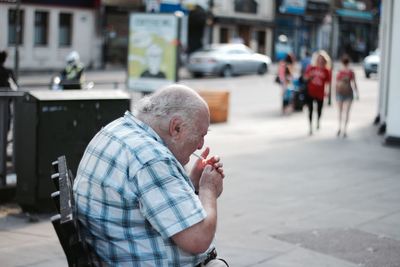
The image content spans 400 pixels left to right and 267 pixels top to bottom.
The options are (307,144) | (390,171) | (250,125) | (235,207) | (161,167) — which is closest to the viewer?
(161,167)

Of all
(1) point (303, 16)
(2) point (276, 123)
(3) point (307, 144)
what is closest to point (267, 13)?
(1) point (303, 16)

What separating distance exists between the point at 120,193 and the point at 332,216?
5.24 meters

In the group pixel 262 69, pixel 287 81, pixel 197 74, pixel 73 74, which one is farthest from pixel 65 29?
pixel 73 74

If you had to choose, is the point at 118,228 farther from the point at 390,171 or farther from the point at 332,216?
the point at 390,171

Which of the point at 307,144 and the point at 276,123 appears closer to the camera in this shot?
the point at 307,144

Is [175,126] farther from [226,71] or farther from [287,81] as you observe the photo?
[226,71]

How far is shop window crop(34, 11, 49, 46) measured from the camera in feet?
122

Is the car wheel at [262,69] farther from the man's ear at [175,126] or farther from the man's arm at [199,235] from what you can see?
the man's arm at [199,235]

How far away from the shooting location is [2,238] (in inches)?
277

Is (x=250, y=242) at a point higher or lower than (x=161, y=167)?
lower

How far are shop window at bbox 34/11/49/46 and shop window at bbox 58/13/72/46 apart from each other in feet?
2.83

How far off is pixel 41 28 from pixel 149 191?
115ft

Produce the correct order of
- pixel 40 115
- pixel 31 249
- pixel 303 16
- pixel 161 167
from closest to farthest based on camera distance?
pixel 161 167 < pixel 31 249 < pixel 40 115 < pixel 303 16

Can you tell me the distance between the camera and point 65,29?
38.6m
